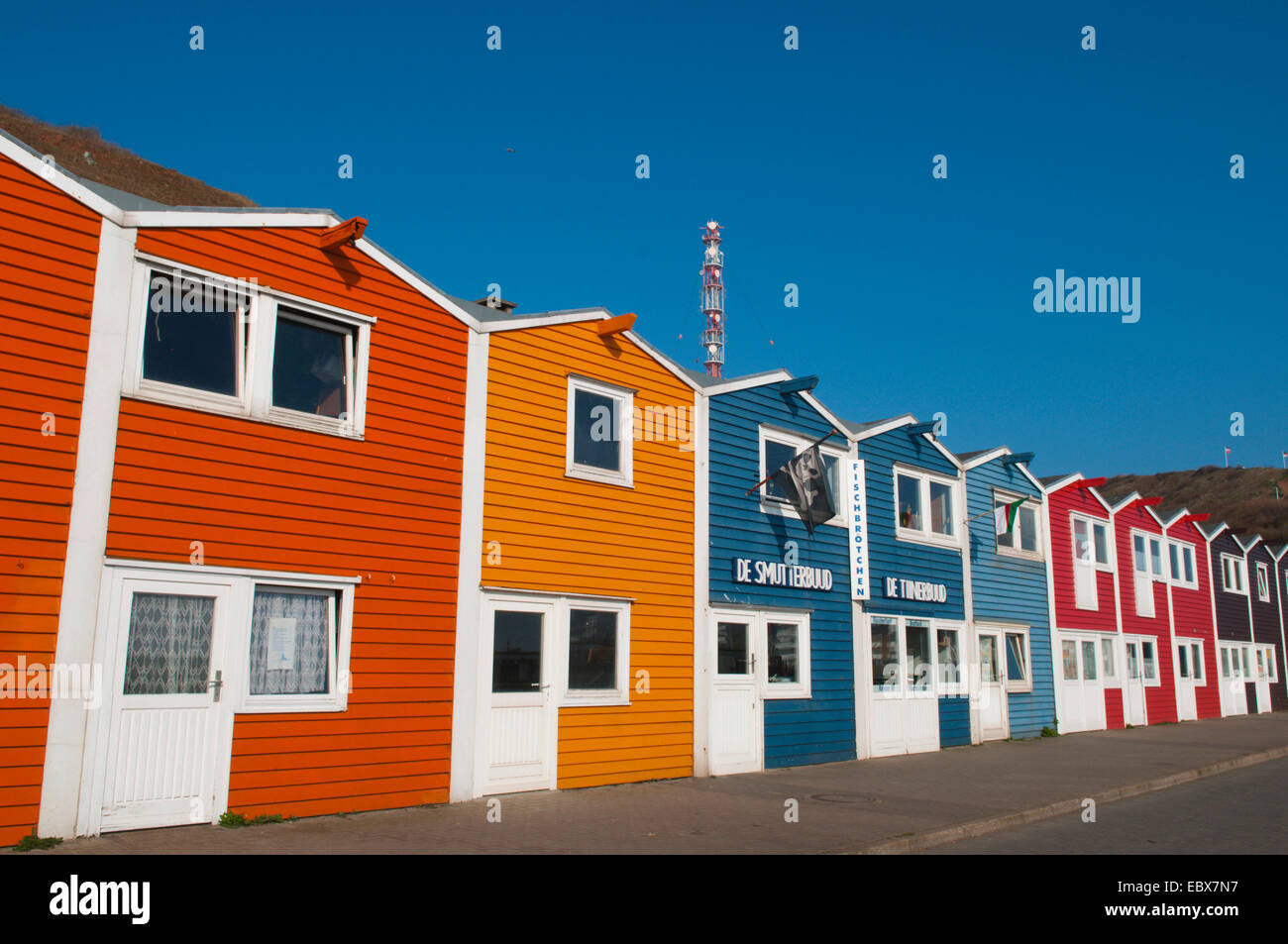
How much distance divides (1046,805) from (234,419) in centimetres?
1006

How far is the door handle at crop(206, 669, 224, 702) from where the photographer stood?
948cm

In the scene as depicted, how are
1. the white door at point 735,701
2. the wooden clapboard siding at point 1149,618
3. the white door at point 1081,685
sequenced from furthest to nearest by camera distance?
the wooden clapboard siding at point 1149,618 → the white door at point 1081,685 → the white door at point 735,701

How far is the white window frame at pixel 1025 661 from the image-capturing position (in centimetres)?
2212

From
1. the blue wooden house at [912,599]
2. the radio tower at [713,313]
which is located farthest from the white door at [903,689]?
the radio tower at [713,313]

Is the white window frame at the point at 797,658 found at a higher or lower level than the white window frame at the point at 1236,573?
lower

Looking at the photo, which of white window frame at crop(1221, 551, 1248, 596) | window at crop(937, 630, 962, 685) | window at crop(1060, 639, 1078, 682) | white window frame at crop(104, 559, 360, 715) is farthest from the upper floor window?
white window frame at crop(104, 559, 360, 715)

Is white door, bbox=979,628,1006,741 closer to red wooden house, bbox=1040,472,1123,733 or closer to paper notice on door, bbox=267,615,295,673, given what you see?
red wooden house, bbox=1040,472,1123,733

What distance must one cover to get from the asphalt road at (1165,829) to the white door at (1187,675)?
1760 cm

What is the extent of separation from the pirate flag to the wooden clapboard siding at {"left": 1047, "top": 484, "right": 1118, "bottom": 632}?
34.2 ft

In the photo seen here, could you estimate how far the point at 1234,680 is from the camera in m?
34.6

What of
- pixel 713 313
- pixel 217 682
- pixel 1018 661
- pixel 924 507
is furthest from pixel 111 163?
pixel 217 682

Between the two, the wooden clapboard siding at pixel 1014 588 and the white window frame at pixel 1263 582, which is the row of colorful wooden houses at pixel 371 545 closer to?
the wooden clapboard siding at pixel 1014 588

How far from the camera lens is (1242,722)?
3034 centimetres

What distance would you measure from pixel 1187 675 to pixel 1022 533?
11.7 metres
